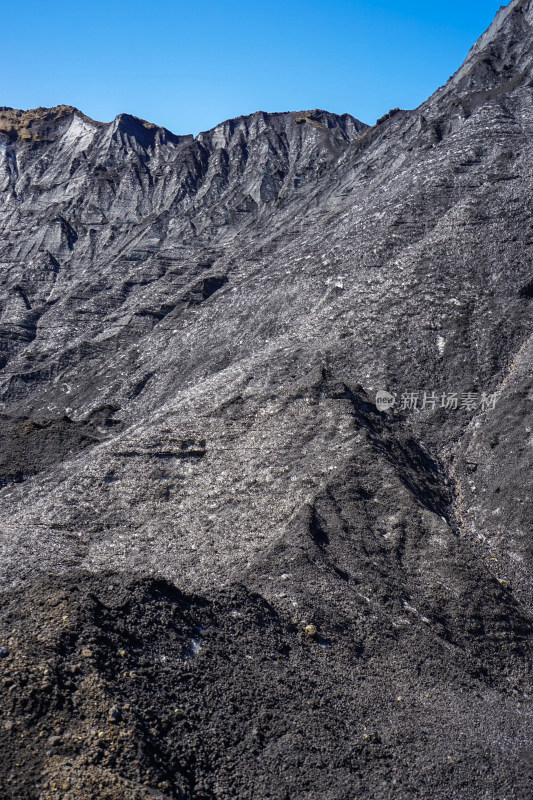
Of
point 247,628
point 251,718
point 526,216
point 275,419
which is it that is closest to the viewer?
point 251,718

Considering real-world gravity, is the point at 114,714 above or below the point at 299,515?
below

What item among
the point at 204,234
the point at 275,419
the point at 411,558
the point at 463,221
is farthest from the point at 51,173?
the point at 411,558

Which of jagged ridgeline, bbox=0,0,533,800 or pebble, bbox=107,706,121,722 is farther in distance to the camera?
jagged ridgeline, bbox=0,0,533,800

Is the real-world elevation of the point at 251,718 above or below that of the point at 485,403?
below

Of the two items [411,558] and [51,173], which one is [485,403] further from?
[51,173]

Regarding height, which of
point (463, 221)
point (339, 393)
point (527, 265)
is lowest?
point (339, 393)

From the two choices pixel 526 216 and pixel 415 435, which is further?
pixel 526 216

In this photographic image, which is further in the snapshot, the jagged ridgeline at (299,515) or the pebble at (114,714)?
the jagged ridgeline at (299,515)

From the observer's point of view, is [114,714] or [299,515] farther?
[299,515]
